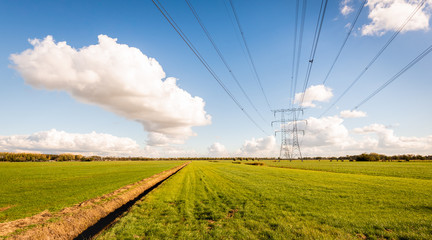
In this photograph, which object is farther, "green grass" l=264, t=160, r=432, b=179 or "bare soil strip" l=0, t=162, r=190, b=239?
"green grass" l=264, t=160, r=432, b=179

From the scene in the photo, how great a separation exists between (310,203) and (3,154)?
22353 centimetres

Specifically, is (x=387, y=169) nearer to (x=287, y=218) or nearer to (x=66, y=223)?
(x=287, y=218)

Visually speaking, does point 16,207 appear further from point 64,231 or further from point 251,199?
point 251,199

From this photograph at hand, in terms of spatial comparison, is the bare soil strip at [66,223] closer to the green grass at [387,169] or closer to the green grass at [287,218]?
the green grass at [287,218]

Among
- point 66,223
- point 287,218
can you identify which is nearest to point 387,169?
point 287,218

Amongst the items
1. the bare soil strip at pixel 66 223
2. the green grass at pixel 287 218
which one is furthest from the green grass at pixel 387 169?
the bare soil strip at pixel 66 223

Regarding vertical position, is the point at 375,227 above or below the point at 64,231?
above

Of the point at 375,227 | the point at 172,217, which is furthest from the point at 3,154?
the point at 375,227

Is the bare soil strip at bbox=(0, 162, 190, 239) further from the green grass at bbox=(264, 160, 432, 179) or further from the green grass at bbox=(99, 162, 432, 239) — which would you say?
the green grass at bbox=(264, 160, 432, 179)

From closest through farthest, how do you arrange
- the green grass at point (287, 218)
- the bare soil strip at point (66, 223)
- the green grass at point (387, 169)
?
the green grass at point (287, 218) < the bare soil strip at point (66, 223) < the green grass at point (387, 169)

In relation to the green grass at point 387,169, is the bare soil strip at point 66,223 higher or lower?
lower

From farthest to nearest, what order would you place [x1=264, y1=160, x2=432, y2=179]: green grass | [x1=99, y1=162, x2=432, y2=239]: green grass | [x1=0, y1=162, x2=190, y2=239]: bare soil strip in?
1. [x1=264, y1=160, x2=432, y2=179]: green grass
2. [x1=0, y1=162, x2=190, y2=239]: bare soil strip
3. [x1=99, y1=162, x2=432, y2=239]: green grass

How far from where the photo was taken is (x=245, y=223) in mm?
9969

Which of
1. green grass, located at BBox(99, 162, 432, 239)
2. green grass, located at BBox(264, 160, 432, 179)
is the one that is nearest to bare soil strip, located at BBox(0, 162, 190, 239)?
green grass, located at BBox(99, 162, 432, 239)
